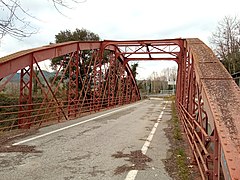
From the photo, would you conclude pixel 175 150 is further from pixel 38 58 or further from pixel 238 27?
pixel 238 27

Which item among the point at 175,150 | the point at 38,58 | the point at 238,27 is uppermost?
the point at 238,27

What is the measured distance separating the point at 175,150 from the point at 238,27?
94.1 ft

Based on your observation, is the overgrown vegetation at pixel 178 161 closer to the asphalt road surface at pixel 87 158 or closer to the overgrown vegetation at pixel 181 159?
the overgrown vegetation at pixel 181 159

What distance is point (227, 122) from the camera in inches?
128

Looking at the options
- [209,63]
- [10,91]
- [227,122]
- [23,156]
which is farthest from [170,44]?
[227,122]

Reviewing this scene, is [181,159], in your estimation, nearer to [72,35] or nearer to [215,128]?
[215,128]

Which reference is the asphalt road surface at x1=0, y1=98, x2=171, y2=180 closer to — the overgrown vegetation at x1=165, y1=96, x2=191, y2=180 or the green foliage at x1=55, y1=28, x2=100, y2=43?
the overgrown vegetation at x1=165, y1=96, x2=191, y2=180

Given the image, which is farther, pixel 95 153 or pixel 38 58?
pixel 38 58

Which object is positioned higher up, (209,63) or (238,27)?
(238,27)

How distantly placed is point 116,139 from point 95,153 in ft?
6.63

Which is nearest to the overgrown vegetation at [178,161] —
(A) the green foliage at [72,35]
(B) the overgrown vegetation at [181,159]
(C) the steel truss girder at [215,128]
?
(B) the overgrown vegetation at [181,159]

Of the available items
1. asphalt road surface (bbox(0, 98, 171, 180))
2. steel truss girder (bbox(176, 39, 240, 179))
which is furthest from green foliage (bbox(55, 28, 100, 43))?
steel truss girder (bbox(176, 39, 240, 179))

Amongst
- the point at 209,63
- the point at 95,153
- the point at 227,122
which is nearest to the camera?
the point at 227,122

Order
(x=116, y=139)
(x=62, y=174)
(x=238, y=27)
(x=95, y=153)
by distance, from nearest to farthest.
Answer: (x=62, y=174) → (x=95, y=153) → (x=116, y=139) → (x=238, y=27)
